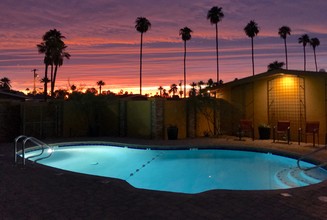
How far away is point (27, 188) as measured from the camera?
19.8 ft

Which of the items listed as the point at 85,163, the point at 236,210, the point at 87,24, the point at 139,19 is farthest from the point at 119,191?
the point at 139,19

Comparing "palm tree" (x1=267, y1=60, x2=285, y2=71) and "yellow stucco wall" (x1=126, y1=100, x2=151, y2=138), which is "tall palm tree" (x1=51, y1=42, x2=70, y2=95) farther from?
"palm tree" (x1=267, y1=60, x2=285, y2=71)

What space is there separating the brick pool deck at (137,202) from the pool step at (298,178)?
1.53m

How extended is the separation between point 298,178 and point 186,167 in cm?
388

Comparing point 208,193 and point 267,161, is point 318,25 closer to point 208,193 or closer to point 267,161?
point 267,161

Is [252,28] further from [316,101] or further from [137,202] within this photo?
[137,202]

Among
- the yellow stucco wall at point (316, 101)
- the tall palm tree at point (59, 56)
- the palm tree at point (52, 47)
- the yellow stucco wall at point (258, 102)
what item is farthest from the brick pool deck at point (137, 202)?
the tall palm tree at point (59, 56)

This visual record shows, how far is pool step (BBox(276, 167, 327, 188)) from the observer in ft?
25.1

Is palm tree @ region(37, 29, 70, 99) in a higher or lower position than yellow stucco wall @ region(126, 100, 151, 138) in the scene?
higher

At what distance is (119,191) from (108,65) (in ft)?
88.1

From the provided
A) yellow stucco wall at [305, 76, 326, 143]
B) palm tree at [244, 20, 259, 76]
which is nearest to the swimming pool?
yellow stucco wall at [305, 76, 326, 143]

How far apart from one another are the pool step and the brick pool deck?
153cm

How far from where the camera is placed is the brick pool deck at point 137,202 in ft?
14.5

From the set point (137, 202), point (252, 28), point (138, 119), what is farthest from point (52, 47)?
point (137, 202)
